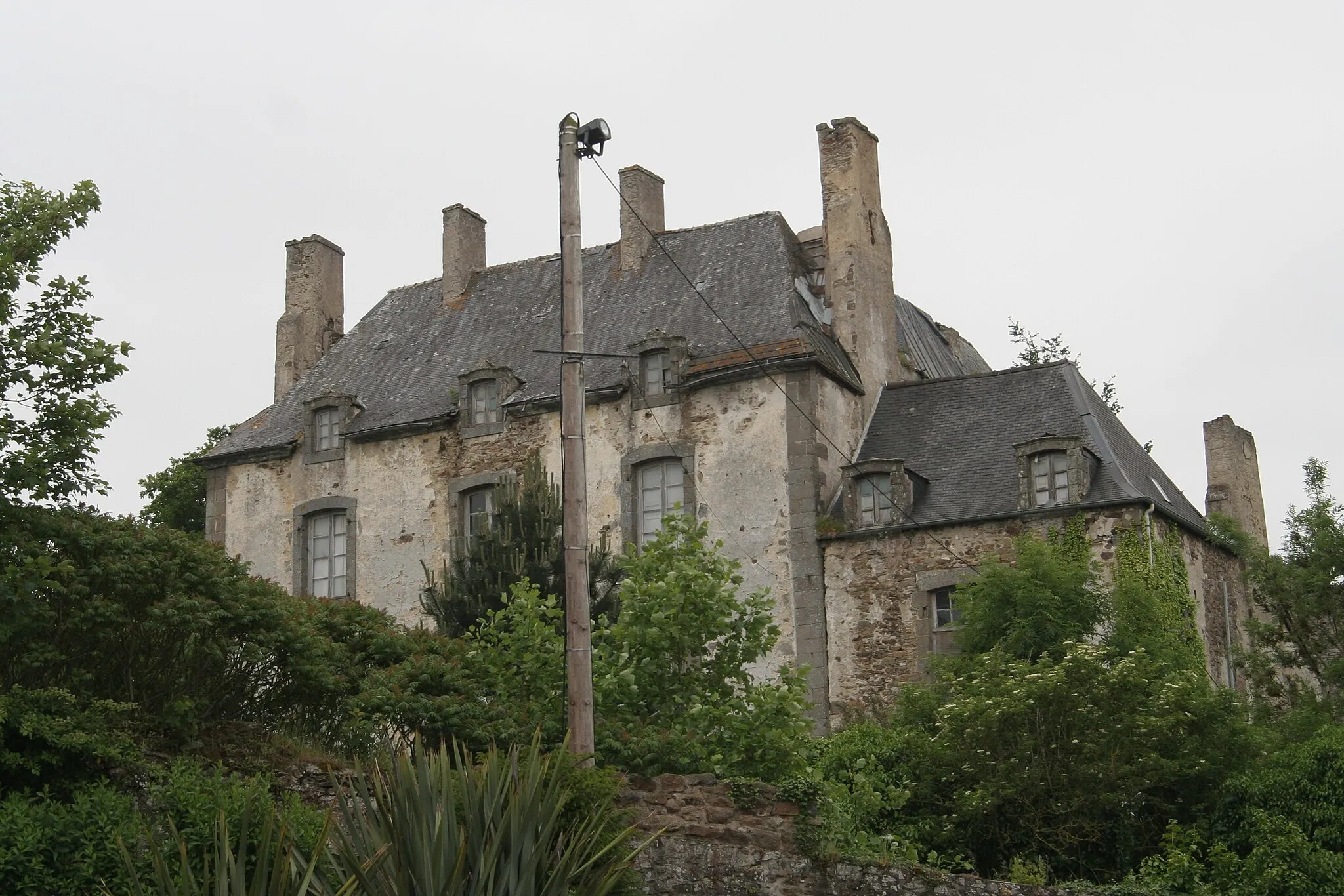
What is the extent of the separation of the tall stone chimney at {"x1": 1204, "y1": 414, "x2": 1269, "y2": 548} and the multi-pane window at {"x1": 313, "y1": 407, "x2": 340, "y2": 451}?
1379 cm

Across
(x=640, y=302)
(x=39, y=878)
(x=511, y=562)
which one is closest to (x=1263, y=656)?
(x=511, y=562)

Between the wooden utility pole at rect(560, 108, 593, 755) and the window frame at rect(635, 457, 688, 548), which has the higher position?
the window frame at rect(635, 457, 688, 548)

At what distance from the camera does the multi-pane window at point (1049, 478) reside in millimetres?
23078

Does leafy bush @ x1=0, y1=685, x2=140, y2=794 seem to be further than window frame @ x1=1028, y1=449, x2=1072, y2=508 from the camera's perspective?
No

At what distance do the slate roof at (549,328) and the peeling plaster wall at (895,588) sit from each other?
2863 mm

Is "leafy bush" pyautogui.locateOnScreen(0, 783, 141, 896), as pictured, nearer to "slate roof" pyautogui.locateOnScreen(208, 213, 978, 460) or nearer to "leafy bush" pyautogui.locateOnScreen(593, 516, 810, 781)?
"leafy bush" pyautogui.locateOnScreen(593, 516, 810, 781)

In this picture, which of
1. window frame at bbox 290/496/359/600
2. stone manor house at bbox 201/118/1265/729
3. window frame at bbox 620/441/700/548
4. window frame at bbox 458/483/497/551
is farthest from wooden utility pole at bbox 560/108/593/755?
window frame at bbox 290/496/359/600

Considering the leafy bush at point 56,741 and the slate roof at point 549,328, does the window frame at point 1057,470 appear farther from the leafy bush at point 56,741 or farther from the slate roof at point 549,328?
the leafy bush at point 56,741

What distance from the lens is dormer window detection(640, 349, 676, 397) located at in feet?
83.1

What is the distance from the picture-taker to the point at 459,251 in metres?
30.4

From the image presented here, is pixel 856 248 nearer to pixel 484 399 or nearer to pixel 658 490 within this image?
pixel 658 490

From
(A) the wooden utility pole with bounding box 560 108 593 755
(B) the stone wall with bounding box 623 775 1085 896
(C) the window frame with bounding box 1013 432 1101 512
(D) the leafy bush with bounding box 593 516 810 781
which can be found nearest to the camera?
→ (A) the wooden utility pole with bounding box 560 108 593 755

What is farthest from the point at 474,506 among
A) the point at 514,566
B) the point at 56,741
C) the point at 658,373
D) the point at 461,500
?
the point at 56,741

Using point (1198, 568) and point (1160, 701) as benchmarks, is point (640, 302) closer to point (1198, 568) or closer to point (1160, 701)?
point (1198, 568)
